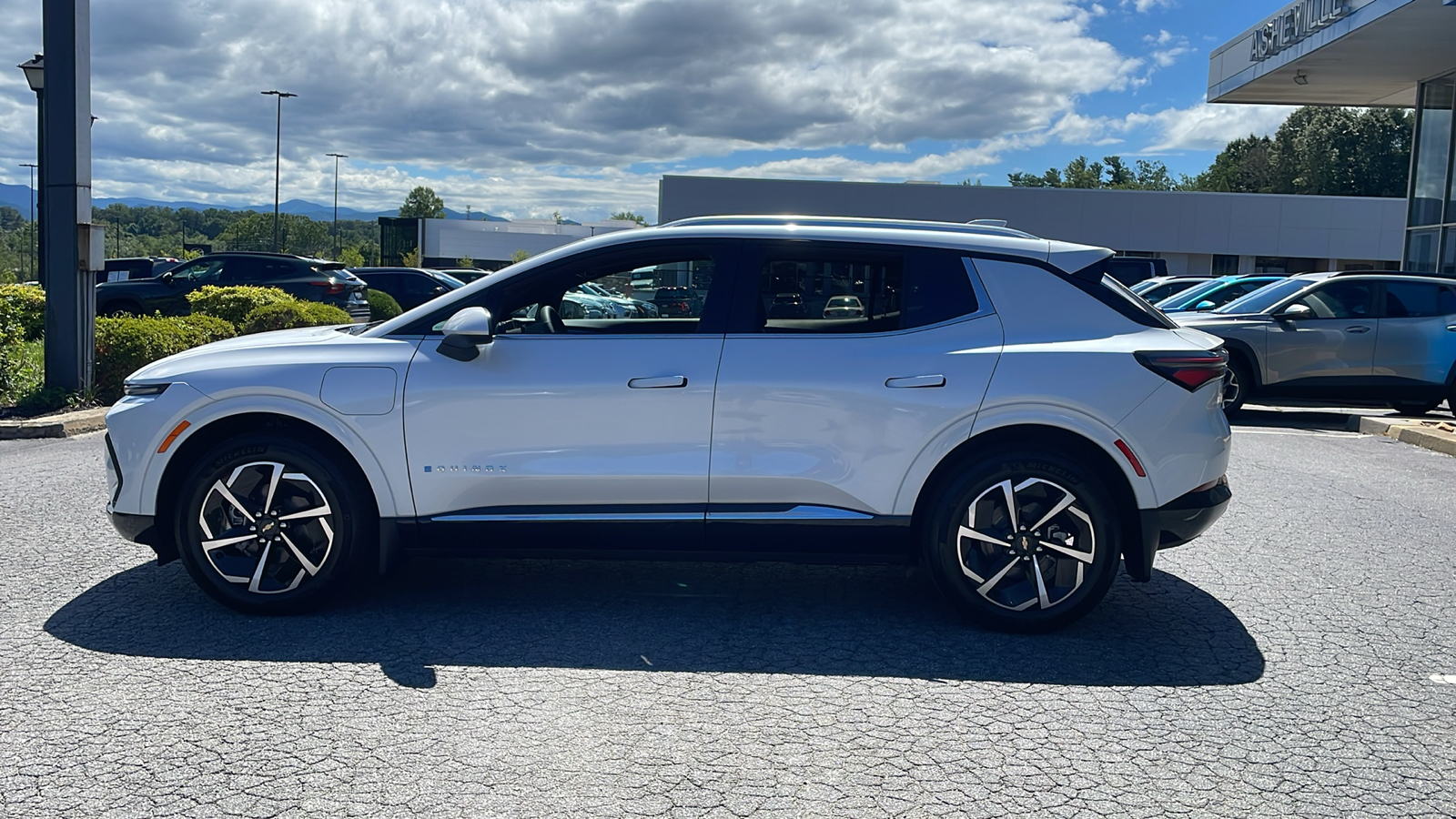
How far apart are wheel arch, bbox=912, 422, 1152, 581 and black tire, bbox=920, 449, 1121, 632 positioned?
5cm

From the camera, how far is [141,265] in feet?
127

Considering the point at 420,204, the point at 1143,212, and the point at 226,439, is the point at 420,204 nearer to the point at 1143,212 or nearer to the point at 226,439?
the point at 1143,212

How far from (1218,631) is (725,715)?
2.40 metres

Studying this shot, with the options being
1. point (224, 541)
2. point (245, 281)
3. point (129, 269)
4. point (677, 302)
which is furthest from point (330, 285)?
point (129, 269)

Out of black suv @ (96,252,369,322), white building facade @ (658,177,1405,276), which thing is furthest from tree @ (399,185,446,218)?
black suv @ (96,252,369,322)

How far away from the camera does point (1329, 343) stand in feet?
43.2

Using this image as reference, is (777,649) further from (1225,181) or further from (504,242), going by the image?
(1225,181)

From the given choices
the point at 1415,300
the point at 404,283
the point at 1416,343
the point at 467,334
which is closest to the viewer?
the point at 467,334

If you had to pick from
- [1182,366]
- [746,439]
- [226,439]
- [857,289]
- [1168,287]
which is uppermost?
[1168,287]

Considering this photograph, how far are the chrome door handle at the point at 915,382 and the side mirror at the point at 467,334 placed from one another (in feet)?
5.43

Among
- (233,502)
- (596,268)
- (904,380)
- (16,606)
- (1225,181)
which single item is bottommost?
(16,606)

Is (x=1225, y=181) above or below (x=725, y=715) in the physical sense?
above

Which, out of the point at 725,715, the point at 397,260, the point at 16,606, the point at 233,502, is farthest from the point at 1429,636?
the point at 397,260

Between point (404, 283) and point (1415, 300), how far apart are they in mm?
20995
